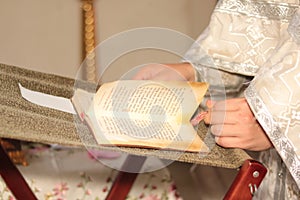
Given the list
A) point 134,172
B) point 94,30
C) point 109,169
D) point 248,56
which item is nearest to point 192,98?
point 248,56

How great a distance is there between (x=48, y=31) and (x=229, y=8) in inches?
41.6

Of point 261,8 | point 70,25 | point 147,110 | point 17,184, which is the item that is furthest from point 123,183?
point 70,25

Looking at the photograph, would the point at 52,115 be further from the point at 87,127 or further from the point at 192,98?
the point at 192,98

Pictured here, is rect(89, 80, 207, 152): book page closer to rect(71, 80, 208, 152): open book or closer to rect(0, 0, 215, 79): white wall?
rect(71, 80, 208, 152): open book

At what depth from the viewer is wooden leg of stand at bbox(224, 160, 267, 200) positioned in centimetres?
81

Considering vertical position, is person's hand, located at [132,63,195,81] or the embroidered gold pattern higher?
the embroidered gold pattern

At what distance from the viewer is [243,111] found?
0.89 m

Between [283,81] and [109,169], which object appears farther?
[109,169]

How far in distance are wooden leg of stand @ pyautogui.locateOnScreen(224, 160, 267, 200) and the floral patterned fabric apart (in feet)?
2.04

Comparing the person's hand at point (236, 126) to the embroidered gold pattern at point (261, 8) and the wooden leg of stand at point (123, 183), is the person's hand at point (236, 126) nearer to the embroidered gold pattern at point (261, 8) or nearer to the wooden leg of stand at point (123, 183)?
the embroidered gold pattern at point (261, 8)

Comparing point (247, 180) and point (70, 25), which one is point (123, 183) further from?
point (70, 25)

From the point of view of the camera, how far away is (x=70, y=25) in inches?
81.2

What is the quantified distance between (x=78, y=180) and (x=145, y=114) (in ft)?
1.97

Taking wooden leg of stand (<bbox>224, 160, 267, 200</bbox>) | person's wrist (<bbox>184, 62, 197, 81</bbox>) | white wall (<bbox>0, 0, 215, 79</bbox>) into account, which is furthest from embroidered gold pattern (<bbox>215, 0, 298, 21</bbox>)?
white wall (<bbox>0, 0, 215, 79</bbox>)
